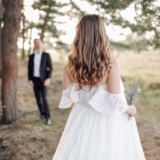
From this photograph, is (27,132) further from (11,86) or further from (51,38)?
(51,38)

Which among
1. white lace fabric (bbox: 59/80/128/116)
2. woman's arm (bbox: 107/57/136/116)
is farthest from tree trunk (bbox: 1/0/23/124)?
woman's arm (bbox: 107/57/136/116)

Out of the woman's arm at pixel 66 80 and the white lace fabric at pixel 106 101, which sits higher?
the woman's arm at pixel 66 80

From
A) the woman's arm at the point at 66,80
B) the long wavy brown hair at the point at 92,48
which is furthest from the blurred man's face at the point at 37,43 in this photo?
the long wavy brown hair at the point at 92,48

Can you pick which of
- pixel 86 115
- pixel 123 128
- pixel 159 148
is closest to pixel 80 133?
pixel 86 115

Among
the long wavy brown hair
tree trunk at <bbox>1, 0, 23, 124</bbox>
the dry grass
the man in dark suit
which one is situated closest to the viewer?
the long wavy brown hair

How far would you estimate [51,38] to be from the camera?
1822 centimetres

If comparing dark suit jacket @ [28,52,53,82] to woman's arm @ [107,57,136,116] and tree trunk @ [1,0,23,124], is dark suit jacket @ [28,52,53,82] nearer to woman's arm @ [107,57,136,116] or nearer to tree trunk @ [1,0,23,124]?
tree trunk @ [1,0,23,124]

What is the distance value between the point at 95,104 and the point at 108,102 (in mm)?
133

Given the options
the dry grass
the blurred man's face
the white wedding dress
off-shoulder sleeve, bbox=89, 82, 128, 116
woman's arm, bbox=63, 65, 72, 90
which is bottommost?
the dry grass

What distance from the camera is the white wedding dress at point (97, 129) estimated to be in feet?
9.10

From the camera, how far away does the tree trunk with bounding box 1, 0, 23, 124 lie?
5941 millimetres

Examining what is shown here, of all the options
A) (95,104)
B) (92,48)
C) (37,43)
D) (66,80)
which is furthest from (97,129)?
(37,43)

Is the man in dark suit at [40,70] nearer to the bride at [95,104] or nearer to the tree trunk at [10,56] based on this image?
the tree trunk at [10,56]

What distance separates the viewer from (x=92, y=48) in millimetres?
2533
